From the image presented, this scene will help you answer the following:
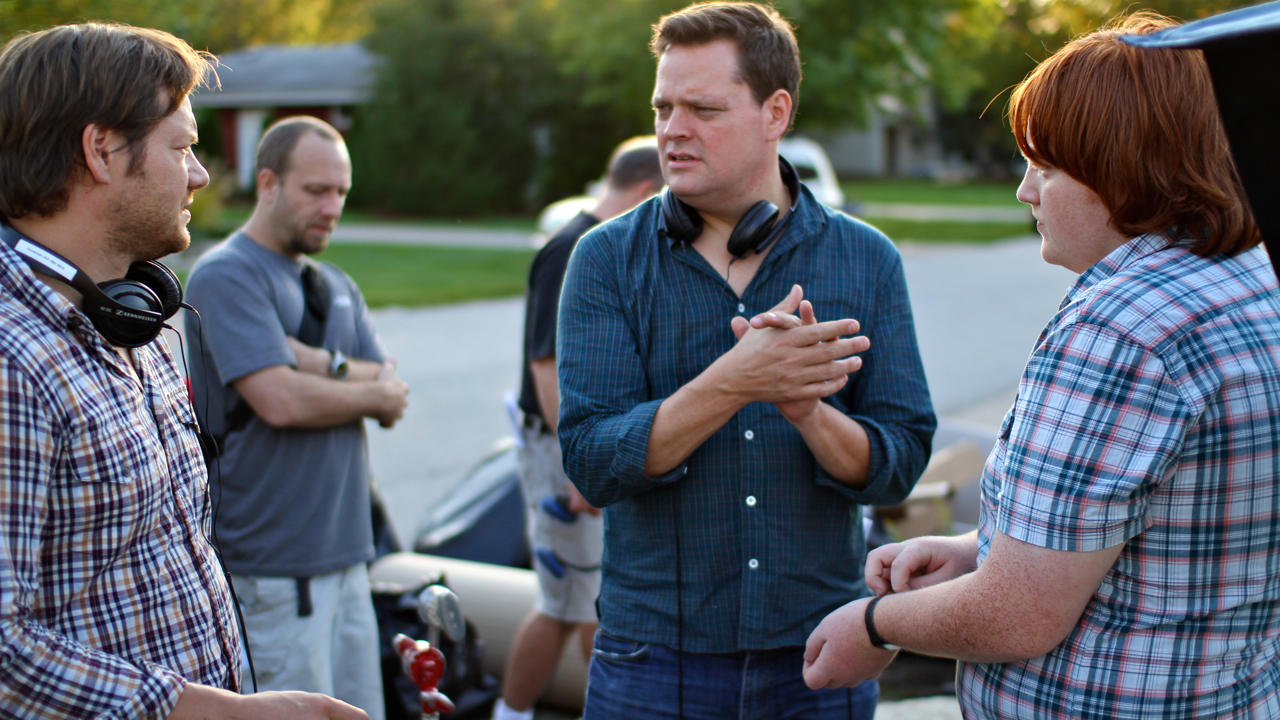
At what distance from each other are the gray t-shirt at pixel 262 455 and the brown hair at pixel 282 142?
0.30m

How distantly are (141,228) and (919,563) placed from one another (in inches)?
61.5

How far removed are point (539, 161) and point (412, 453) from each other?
21.2 meters

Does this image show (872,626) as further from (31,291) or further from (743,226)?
(31,291)

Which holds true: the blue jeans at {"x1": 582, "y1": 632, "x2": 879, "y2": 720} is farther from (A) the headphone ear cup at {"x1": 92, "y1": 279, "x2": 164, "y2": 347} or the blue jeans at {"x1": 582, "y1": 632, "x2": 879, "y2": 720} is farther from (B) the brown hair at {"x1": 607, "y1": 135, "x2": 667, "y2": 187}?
(B) the brown hair at {"x1": 607, "y1": 135, "x2": 667, "y2": 187}

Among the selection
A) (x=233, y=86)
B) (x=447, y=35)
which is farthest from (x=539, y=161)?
(x=233, y=86)

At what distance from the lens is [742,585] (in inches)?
86.1

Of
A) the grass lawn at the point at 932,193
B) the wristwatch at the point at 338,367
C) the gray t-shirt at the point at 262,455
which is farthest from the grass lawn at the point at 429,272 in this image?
the grass lawn at the point at 932,193

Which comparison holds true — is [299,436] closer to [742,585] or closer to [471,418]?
[742,585]

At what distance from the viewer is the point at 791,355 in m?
1.89

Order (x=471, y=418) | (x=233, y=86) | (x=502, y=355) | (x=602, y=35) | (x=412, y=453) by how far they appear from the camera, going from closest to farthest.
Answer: (x=412, y=453)
(x=471, y=418)
(x=502, y=355)
(x=602, y=35)
(x=233, y=86)

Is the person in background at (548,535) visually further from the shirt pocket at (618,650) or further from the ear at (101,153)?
the ear at (101,153)

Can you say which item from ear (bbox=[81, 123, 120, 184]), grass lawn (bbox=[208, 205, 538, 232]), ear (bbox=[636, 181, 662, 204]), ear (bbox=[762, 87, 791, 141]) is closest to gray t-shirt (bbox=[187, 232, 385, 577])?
ear (bbox=[81, 123, 120, 184])

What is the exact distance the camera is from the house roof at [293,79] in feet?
111

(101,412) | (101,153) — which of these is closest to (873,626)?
(101,412)
